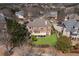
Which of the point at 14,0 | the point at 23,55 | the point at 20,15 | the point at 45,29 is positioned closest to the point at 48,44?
the point at 45,29

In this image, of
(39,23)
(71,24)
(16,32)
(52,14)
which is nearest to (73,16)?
(71,24)

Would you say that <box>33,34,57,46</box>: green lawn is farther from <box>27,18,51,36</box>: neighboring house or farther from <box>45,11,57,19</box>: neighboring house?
<box>45,11,57,19</box>: neighboring house

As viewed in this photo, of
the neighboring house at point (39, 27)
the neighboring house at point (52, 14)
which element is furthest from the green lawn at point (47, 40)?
the neighboring house at point (52, 14)

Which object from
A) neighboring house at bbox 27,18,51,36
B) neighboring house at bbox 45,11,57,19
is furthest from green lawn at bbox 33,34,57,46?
neighboring house at bbox 45,11,57,19

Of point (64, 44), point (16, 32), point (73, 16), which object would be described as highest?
point (73, 16)

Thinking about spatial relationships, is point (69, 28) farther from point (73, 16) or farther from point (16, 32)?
point (16, 32)
